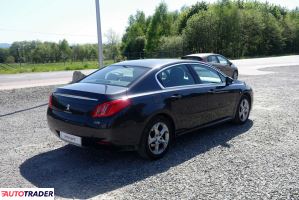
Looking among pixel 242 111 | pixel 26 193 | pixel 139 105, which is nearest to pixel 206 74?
pixel 242 111

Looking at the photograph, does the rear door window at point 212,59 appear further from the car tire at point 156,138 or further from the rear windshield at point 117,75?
the car tire at point 156,138

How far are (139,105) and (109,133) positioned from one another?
589 mm

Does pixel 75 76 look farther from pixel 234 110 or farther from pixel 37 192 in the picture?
pixel 37 192

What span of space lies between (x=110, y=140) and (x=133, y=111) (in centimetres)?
51

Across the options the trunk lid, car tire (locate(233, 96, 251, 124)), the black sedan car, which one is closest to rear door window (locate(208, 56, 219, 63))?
car tire (locate(233, 96, 251, 124))

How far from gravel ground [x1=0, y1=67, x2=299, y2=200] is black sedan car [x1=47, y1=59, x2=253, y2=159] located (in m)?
0.38

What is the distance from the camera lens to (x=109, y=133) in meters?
4.37

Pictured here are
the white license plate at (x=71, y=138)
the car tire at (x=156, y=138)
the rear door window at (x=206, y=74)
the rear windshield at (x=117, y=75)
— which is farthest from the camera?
the rear door window at (x=206, y=74)

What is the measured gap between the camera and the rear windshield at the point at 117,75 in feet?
16.4

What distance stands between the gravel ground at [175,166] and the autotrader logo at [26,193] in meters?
0.11

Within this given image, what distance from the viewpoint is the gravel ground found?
3.95m

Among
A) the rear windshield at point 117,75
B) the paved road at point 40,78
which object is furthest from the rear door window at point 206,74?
the paved road at point 40,78

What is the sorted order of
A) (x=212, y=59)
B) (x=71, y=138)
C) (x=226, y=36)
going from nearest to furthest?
(x=71, y=138) < (x=212, y=59) < (x=226, y=36)

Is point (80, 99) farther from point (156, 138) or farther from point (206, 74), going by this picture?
point (206, 74)
